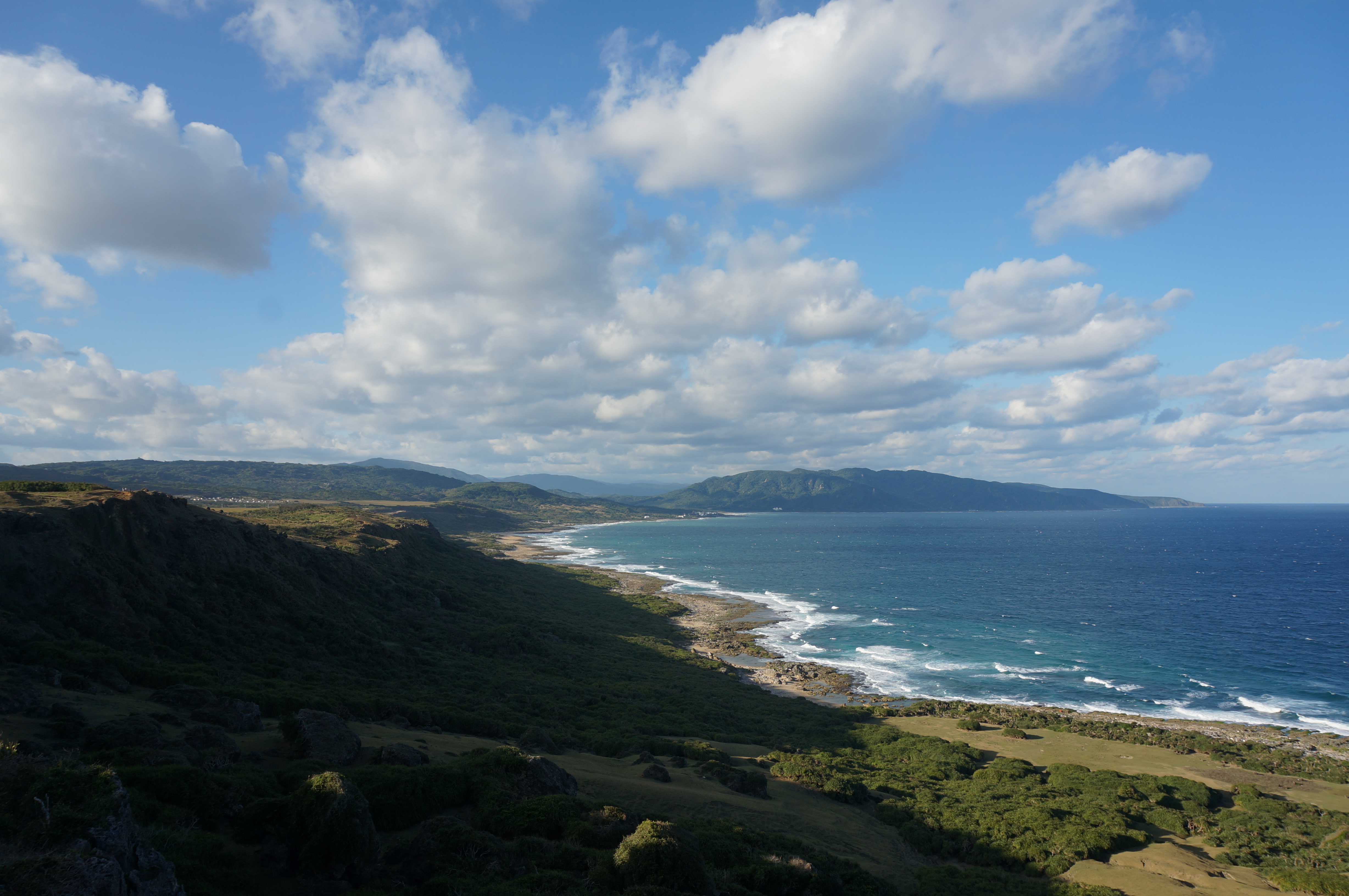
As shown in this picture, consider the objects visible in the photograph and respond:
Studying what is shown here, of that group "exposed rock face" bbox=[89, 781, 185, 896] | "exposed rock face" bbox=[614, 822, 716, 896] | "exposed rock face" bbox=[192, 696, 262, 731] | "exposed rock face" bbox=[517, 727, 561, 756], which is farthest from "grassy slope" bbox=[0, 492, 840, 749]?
"exposed rock face" bbox=[614, 822, 716, 896]

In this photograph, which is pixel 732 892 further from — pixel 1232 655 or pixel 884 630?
pixel 1232 655

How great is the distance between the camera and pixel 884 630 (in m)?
77.8

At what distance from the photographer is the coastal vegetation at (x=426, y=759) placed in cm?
Result: 1270

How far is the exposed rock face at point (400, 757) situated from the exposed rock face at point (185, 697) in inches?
293

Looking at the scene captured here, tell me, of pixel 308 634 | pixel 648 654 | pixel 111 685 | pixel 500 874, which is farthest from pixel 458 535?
pixel 500 874

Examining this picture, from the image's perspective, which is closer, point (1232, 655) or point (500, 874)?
point (500, 874)

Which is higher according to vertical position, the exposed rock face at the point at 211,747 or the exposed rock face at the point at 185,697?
the exposed rock face at the point at 211,747

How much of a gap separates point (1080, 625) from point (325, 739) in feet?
299

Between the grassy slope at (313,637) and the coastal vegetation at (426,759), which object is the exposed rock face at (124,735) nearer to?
the coastal vegetation at (426,759)

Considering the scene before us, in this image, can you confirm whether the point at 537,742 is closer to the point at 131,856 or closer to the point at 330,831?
the point at 330,831

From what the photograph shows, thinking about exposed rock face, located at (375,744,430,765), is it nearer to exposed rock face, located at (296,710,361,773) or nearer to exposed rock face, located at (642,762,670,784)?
exposed rock face, located at (296,710,361,773)

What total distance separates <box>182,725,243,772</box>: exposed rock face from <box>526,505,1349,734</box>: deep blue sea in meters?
50.8

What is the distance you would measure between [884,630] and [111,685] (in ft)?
249

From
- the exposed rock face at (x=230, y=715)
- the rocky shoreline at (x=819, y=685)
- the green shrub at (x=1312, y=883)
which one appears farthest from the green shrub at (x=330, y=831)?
the rocky shoreline at (x=819, y=685)
